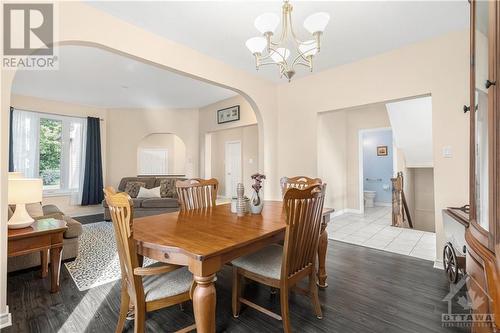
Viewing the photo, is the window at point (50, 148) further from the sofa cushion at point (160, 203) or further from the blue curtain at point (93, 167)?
the sofa cushion at point (160, 203)

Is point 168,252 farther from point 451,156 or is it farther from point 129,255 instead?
point 451,156

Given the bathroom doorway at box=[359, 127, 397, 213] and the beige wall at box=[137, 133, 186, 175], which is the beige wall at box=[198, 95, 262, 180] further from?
the bathroom doorway at box=[359, 127, 397, 213]

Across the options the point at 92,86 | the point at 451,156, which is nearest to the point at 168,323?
the point at 451,156

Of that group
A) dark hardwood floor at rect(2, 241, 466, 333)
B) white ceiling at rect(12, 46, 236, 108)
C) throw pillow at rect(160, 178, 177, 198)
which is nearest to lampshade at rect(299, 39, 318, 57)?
dark hardwood floor at rect(2, 241, 466, 333)

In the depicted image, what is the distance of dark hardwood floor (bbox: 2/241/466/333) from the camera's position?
1.67 m

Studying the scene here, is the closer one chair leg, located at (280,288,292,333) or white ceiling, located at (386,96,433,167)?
chair leg, located at (280,288,292,333)

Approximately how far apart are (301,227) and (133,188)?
4909 millimetres

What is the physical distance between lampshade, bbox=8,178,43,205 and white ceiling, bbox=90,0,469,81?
1.70m

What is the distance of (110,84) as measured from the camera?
428 centimetres

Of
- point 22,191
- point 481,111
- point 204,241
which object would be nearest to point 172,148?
point 22,191

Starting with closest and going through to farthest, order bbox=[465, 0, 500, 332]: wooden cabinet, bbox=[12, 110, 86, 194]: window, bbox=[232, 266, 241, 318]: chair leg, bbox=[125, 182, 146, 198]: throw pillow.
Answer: bbox=[465, 0, 500, 332]: wooden cabinet < bbox=[232, 266, 241, 318]: chair leg < bbox=[12, 110, 86, 194]: window < bbox=[125, 182, 146, 198]: throw pillow

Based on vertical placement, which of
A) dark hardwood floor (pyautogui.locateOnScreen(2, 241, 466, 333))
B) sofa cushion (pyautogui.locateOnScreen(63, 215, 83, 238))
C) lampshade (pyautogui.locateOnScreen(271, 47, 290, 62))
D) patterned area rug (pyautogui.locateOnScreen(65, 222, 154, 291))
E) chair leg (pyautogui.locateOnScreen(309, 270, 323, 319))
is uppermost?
lampshade (pyautogui.locateOnScreen(271, 47, 290, 62))

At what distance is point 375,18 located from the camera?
2330 millimetres

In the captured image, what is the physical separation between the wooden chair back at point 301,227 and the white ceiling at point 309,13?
1.79m
